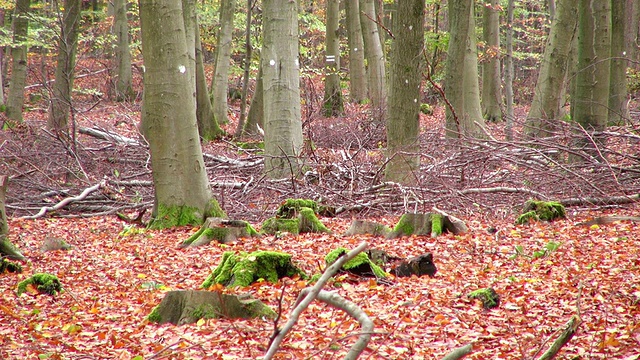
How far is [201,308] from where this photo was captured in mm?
5012

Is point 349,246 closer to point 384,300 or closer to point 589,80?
point 384,300

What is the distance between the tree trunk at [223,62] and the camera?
20.4 metres

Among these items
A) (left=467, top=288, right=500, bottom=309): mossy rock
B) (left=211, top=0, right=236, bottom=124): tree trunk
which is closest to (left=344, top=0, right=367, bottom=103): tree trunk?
(left=211, top=0, right=236, bottom=124): tree trunk

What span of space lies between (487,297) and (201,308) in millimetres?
2257

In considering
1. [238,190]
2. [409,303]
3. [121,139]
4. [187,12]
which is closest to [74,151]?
[121,139]

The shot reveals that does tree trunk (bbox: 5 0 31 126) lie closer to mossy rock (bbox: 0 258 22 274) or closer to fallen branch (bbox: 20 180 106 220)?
fallen branch (bbox: 20 180 106 220)

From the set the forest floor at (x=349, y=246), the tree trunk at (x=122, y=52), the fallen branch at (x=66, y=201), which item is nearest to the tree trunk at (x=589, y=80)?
the forest floor at (x=349, y=246)

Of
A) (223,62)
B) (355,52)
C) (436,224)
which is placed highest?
(355,52)

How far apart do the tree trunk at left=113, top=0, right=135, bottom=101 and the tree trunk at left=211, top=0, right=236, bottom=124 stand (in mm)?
6005

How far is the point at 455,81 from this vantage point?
13102 millimetres

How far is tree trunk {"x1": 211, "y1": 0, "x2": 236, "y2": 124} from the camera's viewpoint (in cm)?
2039

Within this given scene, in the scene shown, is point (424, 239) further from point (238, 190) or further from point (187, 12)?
point (187, 12)

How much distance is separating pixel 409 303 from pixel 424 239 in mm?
2581

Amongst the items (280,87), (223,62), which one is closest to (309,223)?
(280,87)
